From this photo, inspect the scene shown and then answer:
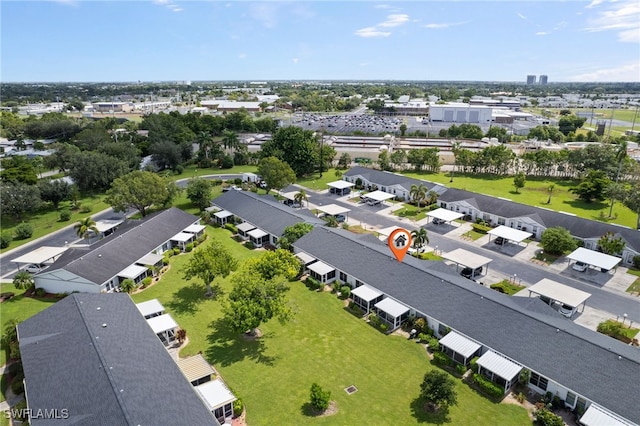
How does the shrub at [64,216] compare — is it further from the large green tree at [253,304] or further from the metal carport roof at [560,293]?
the metal carport roof at [560,293]

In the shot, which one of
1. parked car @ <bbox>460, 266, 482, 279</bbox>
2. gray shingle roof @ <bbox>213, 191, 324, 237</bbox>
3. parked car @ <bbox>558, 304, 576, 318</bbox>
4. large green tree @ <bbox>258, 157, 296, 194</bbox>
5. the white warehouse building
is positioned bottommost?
parked car @ <bbox>558, 304, 576, 318</bbox>

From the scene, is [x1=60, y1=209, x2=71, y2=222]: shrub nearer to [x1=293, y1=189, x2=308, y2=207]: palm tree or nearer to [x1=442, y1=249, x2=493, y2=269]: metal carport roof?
[x1=293, y1=189, x2=308, y2=207]: palm tree

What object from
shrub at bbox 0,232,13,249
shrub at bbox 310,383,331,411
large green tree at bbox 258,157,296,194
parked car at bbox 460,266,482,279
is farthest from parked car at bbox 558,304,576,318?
shrub at bbox 0,232,13,249

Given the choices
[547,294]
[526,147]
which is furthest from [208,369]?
[526,147]

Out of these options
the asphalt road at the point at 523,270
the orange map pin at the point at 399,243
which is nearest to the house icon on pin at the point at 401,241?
the orange map pin at the point at 399,243

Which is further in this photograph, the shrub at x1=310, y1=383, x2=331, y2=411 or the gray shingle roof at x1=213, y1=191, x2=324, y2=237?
the gray shingle roof at x1=213, y1=191, x2=324, y2=237

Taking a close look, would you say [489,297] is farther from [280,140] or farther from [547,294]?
[280,140]

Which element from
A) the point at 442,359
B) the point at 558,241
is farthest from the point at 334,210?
the point at 442,359
